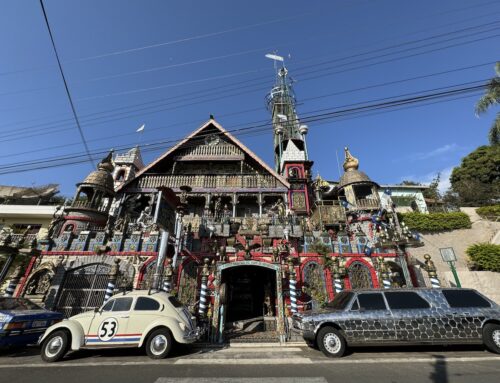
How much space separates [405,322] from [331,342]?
2121 mm

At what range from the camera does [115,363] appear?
5.57 metres

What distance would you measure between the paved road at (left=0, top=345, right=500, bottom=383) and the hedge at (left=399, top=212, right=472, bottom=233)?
44.1 ft

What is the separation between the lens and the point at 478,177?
24984mm

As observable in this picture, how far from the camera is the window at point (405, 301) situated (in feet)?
21.2

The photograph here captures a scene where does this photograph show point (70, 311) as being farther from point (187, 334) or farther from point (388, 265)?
point (388, 265)

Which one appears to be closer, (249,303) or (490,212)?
(249,303)

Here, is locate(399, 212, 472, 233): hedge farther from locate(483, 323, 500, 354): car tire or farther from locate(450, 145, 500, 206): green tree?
locate(483, 323, 500, 354): car tire

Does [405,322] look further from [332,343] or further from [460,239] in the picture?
[460,239]

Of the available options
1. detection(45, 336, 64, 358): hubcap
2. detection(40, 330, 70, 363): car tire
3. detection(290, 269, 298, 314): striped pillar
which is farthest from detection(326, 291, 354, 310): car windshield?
detection(45, 336, 64, 358): hubcap

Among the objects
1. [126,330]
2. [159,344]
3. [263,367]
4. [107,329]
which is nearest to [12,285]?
[107,329]

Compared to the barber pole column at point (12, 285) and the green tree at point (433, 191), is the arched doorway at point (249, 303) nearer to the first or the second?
the barber pole column at point (12, 285)

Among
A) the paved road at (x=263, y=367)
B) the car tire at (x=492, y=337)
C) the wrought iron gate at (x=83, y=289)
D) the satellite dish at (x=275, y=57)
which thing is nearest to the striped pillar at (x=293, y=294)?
the paved road at (x=263, y=367)

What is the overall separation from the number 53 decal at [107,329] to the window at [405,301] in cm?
772

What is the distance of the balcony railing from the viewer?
66.9 feet
